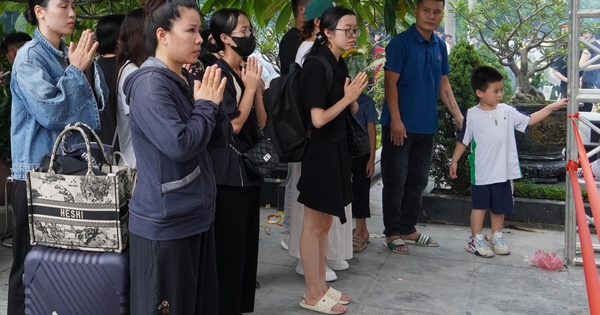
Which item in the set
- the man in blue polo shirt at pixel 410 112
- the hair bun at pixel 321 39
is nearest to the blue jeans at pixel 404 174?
the man in blue polo shirt at pixel 410 112

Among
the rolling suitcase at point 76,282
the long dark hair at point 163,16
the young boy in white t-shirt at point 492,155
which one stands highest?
the long dark hair at point 163,16

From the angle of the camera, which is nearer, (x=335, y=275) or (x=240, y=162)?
(x=240, y=162)

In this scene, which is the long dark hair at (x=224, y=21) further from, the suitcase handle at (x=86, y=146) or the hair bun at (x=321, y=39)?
the suitcase handle at (x=86, y=146)

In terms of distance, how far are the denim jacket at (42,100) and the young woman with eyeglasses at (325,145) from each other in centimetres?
118

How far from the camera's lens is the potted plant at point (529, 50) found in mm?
6992

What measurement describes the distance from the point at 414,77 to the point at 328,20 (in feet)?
4.71

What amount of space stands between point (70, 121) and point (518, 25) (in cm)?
532

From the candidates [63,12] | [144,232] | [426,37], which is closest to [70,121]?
[63,12]

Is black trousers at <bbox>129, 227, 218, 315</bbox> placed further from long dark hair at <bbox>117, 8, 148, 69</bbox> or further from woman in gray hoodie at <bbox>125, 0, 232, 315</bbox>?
long dark hair at <bbox>117, 8, 148, 69</bbox>

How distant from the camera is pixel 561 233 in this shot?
579 cm

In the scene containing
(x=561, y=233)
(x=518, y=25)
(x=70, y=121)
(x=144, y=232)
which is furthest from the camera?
(x=518, y=25)

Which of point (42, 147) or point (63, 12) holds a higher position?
point (63, 12)

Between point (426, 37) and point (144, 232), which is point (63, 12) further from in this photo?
point (426, 37)

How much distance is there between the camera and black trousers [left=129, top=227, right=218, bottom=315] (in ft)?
8.29
